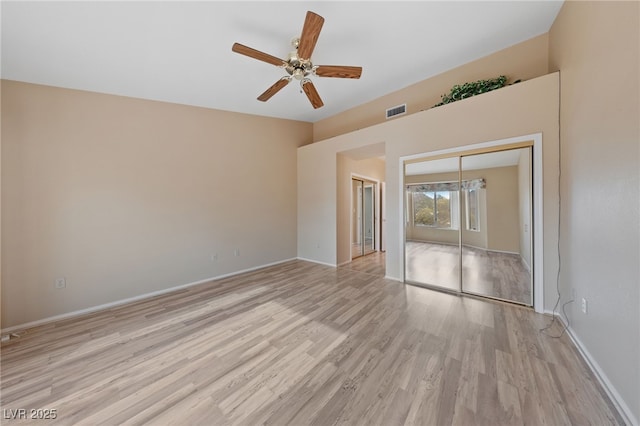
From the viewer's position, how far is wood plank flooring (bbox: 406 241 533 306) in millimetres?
2926

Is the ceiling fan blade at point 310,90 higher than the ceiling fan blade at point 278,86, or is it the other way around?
the ceiling fan blade at point 278,86

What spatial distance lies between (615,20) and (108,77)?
206 inches

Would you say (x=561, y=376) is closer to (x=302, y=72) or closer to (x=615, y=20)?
(x=615, y=20)

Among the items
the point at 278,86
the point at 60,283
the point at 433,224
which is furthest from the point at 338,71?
the point at 60,283

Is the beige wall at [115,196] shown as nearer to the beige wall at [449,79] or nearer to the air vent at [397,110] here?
the beige wall at [449,79]

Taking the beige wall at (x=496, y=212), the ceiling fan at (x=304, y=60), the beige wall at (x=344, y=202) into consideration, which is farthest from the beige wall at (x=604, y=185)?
the beige wall at (x=344, y=202)

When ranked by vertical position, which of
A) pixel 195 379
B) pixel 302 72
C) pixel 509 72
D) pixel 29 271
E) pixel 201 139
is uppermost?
pixel 509 72

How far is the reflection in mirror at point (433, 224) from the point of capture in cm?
347

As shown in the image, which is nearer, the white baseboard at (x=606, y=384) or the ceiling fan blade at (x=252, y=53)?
the white baseboard at (x=606, y=384)

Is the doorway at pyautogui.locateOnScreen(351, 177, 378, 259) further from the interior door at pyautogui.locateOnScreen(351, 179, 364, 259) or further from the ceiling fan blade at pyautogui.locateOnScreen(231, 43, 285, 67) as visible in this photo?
the ceiling fan blade at pyautogui.locateOnScreen(231, 43, 285, 67)

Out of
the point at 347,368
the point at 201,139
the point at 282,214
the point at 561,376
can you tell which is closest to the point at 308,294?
the point at 347,368

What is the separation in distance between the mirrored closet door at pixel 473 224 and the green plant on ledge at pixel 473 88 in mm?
908

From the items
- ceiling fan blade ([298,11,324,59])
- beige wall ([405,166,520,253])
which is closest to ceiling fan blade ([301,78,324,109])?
ceiling fan blade ([298,11,324,59])

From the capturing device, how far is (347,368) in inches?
72.2
